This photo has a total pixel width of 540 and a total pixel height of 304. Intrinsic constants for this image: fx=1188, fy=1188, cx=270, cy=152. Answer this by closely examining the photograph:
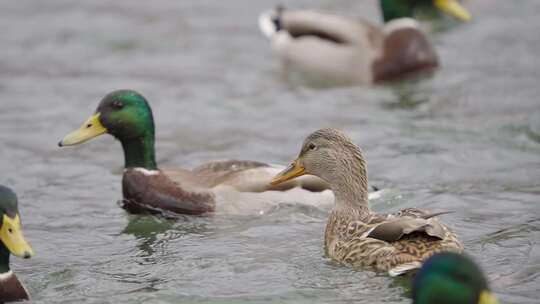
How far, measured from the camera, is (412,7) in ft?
45.8

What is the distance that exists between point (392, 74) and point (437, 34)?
1.90 m

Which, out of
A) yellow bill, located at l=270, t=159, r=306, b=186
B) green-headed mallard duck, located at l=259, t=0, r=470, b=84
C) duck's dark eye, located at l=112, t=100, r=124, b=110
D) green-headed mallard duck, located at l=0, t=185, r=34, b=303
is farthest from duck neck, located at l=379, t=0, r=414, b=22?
green-headed mallard duck, located at l=0, t=185, r=34, b=303

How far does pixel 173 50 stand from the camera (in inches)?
568

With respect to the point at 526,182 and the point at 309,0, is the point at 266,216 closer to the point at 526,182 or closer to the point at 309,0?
the point at 526,182

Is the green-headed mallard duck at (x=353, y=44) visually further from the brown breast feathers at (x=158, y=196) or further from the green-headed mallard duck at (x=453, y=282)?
the green-headed mallard duck at (x=453, y=282)

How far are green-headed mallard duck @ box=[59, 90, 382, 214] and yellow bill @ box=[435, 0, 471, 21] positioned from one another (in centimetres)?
571

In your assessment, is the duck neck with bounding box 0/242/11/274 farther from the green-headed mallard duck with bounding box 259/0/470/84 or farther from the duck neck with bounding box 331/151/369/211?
the green-headed mallard duck with bounding box 259/0/470/84

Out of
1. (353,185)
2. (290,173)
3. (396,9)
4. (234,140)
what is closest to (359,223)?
(353,185)

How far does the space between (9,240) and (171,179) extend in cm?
256

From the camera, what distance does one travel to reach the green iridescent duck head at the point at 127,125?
9.15 meters

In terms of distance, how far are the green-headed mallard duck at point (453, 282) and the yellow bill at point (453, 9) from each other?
→ 8.94m

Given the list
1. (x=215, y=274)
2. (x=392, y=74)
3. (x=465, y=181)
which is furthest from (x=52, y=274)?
(x=392, y=74)

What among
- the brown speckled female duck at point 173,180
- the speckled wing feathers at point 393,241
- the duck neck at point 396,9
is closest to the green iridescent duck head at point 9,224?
the speckled wing feathers at point 393,241

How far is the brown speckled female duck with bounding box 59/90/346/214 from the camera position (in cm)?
891
